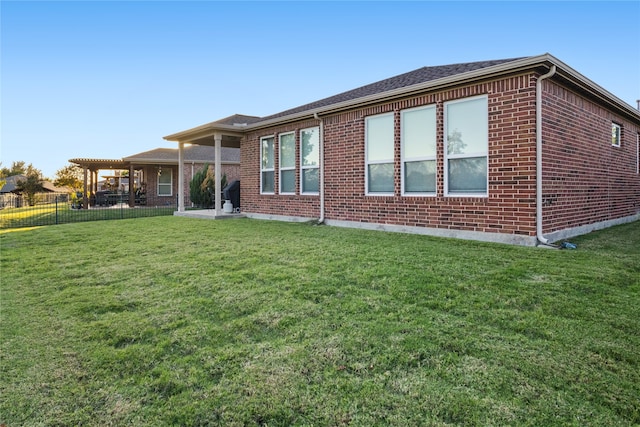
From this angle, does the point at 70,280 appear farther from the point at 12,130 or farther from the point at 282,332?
the point at 12,130

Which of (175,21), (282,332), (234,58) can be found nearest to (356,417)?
(282,332)

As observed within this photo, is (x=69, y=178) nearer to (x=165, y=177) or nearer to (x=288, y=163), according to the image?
(x=165, y=177)

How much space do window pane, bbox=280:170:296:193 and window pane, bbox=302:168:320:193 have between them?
1.46 feet

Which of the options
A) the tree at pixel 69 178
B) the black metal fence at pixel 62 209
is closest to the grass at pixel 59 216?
the black metal fence at pixel 62 209

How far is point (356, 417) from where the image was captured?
195cm

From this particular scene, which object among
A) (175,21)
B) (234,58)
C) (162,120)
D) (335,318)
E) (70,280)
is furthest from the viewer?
(162,120)

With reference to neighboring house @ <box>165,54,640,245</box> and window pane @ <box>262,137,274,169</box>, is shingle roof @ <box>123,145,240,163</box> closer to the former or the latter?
window pane @ <box>262,137,274,169</box>

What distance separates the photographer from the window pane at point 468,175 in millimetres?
6933

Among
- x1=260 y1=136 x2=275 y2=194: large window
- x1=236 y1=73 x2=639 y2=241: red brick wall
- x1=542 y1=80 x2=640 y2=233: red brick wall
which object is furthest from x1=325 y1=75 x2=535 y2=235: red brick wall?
x1=260 y1=136 x2=275 y2=194: large window

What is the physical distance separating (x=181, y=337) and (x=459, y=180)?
230 inches

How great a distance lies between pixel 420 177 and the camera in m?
7.89

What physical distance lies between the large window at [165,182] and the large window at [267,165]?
1386cm

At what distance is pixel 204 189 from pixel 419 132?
496 inches

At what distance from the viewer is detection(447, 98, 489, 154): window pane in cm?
690
